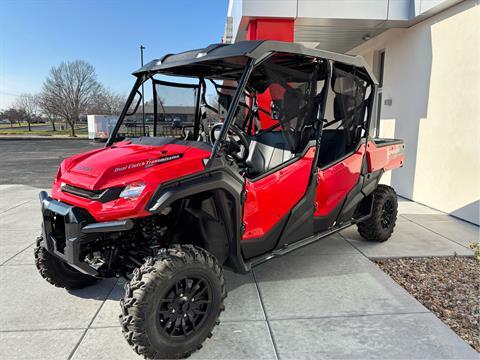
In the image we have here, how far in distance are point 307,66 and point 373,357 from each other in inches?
96.0

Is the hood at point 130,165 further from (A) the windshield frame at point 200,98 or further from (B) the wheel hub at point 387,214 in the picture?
(B) the wheel hub at point 387,214

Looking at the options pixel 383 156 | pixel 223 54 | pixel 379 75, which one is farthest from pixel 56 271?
pixel 379 75

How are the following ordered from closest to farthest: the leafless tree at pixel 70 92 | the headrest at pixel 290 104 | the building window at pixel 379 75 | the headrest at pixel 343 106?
the headrest at pixel 290 104 < the headrest at pixel 343 106 < the building window at pixel 379 75 < the leafless tree at pixel 70 92

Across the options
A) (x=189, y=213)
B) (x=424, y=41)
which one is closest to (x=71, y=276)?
(x=189, y=213)

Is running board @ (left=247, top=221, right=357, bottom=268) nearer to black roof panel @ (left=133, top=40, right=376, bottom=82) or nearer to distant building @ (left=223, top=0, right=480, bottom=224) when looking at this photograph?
black roof panel @ (left=133, top=40, right=376, bottom=82)

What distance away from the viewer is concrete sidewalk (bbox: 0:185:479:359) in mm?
2486

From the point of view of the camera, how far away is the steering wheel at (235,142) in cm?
286

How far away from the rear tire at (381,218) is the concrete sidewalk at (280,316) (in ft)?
0.88

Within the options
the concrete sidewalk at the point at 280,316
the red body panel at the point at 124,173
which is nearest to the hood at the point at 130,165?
the red body panel at the point at 124,173

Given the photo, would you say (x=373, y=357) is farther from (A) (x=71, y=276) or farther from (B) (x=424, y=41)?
(B) (x=424, y=41)

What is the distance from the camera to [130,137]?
136 inches

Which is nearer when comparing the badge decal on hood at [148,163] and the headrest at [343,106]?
the badge decal on hood at [148,163]

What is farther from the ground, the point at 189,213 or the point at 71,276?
the point at 189,213

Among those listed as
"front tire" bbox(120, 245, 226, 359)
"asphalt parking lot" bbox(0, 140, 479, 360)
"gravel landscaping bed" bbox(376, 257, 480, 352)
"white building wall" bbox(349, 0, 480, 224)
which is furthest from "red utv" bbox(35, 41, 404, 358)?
"white building wall" bbox(349, 0, 480, 224)
